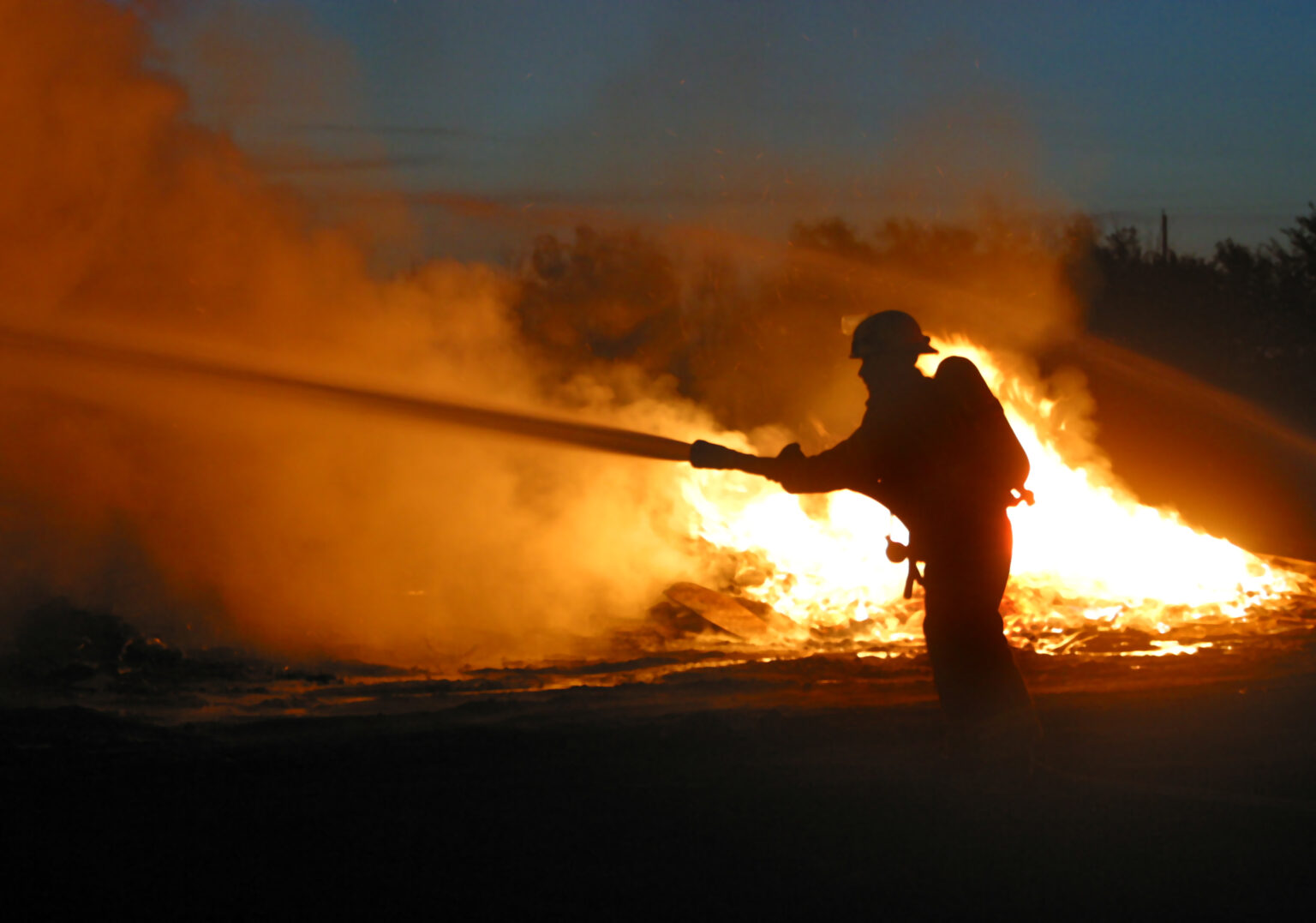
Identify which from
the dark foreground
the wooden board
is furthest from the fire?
the dark foreground

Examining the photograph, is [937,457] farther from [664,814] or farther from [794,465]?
[664,814]

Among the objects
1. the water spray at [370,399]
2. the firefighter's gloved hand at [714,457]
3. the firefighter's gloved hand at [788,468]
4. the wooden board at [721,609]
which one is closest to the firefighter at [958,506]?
the firefighter's gloved hand at [788,468]

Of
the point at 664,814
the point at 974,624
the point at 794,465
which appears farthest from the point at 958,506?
the point at 664,814

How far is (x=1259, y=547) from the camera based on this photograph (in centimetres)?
1587

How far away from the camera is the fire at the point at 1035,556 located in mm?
10898

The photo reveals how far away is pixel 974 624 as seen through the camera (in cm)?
491

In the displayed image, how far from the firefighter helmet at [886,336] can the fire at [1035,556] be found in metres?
5.65

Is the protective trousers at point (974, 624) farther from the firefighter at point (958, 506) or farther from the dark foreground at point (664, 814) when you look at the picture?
the dark foreground at point (664, 814)

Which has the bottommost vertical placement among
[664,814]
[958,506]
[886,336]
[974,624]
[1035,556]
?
[664,814]

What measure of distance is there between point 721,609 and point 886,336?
21.0 ft

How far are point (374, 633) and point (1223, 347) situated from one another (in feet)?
113

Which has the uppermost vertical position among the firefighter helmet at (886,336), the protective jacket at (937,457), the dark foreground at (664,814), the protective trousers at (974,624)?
the firefighter helmet at (886,336)

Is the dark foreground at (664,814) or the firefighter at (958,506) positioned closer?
the dark foreground at (664,814)

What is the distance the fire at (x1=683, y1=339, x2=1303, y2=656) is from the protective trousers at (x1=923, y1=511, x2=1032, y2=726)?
217 inches
